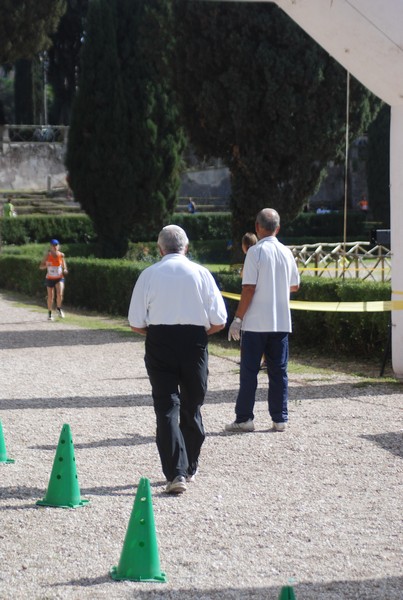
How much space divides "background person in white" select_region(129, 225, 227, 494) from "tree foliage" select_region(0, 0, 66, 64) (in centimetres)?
2693

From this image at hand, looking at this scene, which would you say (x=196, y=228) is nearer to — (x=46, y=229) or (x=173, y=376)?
(x=46, y=229)

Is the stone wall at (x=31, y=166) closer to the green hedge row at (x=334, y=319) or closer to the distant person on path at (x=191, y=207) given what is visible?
the distant person on path at (x=191, y=207)

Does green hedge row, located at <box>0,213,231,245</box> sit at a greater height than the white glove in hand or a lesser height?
greater

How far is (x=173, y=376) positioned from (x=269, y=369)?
2.16m

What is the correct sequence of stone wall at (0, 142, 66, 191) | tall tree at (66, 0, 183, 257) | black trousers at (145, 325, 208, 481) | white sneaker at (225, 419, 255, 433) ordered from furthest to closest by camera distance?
stone wall at (0, 142, 66, 191), tall tree at (66, 0, 183, 257), white sneaker at (225, 419, 255, 433), black trousers at (145, 325, 208, 481)

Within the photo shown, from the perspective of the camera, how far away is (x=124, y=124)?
30.1 m

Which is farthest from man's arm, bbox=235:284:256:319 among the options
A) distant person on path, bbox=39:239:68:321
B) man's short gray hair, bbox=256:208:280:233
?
distant person on path, bbox=39:239:68:321

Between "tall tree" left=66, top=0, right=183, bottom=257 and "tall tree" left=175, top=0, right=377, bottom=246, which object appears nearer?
"tall tree" left=175, top=0, right=377, bottom=246

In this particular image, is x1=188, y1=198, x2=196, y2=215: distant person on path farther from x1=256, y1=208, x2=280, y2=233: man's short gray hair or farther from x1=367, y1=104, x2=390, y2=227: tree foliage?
x1=256, y1=208, x2=280, y2=233: man's short gray hair

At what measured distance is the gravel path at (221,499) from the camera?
Answer: 5.37 metres

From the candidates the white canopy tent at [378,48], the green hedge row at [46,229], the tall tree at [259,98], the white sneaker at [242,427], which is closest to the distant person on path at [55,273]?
the tall tree at [259,98]

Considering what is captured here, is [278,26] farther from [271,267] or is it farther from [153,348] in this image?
[153,348]

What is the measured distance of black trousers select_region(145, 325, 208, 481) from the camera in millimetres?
6953

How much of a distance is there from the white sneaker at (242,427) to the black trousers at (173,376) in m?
2.00
